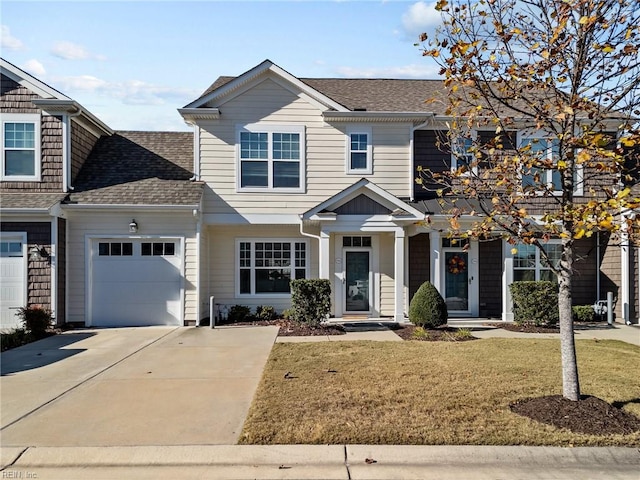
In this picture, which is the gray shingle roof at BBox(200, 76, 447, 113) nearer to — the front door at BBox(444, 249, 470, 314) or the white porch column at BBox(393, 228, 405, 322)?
the white porch column at BBox(393, 228, 405, 322)

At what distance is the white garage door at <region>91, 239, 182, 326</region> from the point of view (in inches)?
534

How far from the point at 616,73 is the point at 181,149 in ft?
42.7

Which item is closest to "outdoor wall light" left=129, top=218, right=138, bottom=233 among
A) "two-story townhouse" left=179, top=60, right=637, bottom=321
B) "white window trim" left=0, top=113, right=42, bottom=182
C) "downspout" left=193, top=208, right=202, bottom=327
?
"downspout" left=193, top=208, right=202, bottom=327

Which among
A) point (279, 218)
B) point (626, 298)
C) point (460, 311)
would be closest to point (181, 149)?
point (279, 218)

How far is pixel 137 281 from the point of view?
44.8 feet

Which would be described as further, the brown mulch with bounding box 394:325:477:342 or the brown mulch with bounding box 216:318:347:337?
the brown mulch with bounding box 216:318:347:337

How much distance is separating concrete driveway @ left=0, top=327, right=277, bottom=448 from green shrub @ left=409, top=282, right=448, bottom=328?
143 inches

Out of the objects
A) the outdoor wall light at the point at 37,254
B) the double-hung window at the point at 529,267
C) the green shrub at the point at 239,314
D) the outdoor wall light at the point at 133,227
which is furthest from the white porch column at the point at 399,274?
the outdoor wall light at the point at 37,254

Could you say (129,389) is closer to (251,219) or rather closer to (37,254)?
(37,254)

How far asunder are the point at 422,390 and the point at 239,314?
832cm

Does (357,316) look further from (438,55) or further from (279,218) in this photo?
(438,55)

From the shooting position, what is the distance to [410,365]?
332 inches

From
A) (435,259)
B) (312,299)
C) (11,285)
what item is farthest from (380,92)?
(11,285)

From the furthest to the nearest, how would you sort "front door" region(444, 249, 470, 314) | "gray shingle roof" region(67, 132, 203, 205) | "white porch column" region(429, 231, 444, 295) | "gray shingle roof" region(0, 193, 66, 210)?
"front door" region(444, 249, 470, 314), "white porch column" region(429, 231, 444, 295), "gray shingle roof" region(67, 132, 203, 205), "gray shingle roof" region(0, 193, 66, 210)
